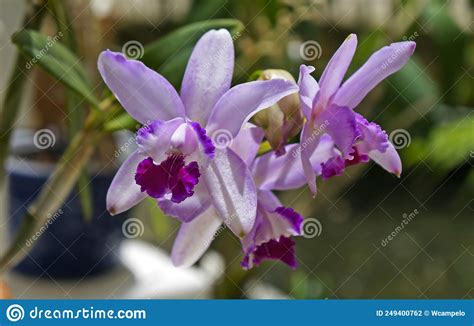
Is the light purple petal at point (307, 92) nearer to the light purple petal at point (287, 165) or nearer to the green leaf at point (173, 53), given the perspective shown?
the light purple petal at point (287, 165)

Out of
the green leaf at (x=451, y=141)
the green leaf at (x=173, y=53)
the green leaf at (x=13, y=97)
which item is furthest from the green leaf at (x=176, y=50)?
the green leaf at (x=451, y=141)

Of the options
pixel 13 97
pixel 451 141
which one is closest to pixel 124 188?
pixel 13 97

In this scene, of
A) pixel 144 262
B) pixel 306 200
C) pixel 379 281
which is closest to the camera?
pixel 306 200

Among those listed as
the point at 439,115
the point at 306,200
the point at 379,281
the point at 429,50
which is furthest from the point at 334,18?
the point at 306,200

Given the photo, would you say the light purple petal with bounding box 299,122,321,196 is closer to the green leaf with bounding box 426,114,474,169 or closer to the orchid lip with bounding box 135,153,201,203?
the orchid lip with bounding box 135,153,201,203

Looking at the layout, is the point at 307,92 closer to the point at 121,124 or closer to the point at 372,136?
the point at 372,136

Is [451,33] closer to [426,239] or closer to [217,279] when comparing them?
[217,279]

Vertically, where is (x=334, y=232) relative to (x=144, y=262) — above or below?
above
